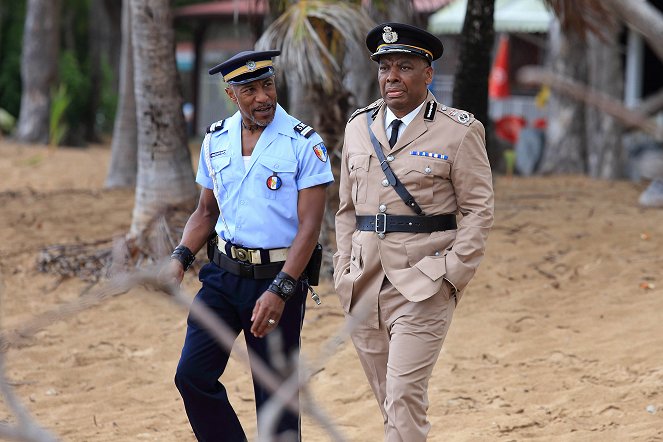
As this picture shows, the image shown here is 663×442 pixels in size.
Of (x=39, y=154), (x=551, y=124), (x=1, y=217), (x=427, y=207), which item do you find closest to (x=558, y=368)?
(x=427, y=207)

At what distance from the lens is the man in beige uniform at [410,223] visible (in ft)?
12.4

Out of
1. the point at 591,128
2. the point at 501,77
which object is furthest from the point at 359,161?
the point at 501,77

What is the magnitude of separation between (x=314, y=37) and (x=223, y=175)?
300 centimetres

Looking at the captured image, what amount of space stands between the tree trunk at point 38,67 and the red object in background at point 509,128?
7585mm

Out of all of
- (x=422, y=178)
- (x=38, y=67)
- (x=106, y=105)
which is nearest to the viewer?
(x=422, y=178)

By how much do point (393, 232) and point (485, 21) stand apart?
4723 mm

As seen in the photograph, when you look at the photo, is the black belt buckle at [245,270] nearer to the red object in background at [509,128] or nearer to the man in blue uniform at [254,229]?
the man in blue uniform at [254,229]

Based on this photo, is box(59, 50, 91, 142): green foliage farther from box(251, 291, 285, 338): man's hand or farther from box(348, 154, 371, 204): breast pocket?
box(251, 291, 285, 338): man's hand

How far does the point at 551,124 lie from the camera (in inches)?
551

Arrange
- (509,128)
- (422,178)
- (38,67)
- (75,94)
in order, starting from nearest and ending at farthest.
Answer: (422,178)
(509,128)
(38,67)
(75,94)

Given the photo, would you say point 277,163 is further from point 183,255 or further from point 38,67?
point 38,67

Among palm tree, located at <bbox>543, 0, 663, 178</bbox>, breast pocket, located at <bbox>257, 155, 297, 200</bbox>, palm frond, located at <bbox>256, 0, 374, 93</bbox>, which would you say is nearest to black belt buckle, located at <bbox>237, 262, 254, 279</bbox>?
breast pocket, located at <bbox>257, 155, 297, 200</bbox>

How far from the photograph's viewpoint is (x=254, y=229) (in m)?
Answer: 3.95

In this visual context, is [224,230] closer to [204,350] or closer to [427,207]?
[204,350]
